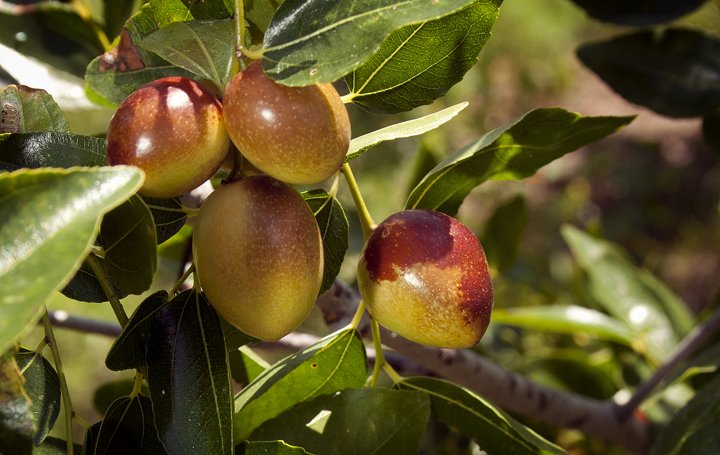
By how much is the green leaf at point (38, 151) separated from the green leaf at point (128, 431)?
16cm

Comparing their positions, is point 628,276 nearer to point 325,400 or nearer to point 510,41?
point 325,400

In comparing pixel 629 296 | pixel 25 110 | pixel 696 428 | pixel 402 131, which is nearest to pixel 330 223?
pixel 402 131

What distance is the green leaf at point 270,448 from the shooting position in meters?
0.51

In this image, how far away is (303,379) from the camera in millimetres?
602

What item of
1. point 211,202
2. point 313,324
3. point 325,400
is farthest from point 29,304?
point 313,324

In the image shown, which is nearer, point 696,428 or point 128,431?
point 128,431

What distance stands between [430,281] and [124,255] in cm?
18

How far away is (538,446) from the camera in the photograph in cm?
60

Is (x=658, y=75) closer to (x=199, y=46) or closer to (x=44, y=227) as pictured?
(x=199, y=46)

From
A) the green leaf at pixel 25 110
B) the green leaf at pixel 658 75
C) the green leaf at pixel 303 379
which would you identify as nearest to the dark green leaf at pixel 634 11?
the green leaf at pixel 658 75

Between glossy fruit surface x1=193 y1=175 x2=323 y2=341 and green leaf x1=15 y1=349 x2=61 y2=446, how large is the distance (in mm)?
122

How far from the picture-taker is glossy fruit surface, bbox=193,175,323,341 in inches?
17.8

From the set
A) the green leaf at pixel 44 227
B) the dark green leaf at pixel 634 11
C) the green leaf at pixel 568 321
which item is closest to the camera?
the green leaf at pixel 44 227

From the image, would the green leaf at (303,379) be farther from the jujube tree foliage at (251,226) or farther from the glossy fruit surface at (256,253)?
the glossy fruit surface at (256,253)
